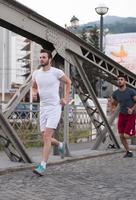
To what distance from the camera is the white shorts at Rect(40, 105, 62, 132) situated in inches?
337

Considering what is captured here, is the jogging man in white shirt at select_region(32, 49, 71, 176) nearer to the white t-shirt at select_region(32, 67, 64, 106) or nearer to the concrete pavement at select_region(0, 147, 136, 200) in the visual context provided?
the white t-shirt at select_region(32, 67, 64, 106)

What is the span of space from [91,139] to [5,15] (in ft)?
31.2

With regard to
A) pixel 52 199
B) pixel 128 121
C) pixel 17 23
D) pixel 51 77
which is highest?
pixel 17 23

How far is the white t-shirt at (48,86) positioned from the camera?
28.5 ft

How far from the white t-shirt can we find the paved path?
1173 mm

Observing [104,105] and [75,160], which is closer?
[75,160]

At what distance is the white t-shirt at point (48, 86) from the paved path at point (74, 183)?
3.85 ft

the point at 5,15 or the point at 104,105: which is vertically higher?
the point at 5,15

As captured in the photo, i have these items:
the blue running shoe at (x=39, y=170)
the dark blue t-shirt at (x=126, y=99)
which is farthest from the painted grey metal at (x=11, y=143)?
the dark blue t-shirt at (x=126, y=99)

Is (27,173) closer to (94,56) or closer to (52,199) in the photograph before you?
(52,199)

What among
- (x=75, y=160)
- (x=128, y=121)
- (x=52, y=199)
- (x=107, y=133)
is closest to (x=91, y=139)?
(x=107, y=133)

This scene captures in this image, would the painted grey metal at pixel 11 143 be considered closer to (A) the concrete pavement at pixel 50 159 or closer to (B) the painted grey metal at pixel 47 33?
(A) the concrete pavement at pixel 50 159

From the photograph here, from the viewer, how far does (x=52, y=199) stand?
258 inches

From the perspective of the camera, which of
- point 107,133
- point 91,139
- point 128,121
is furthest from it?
point 91,139
